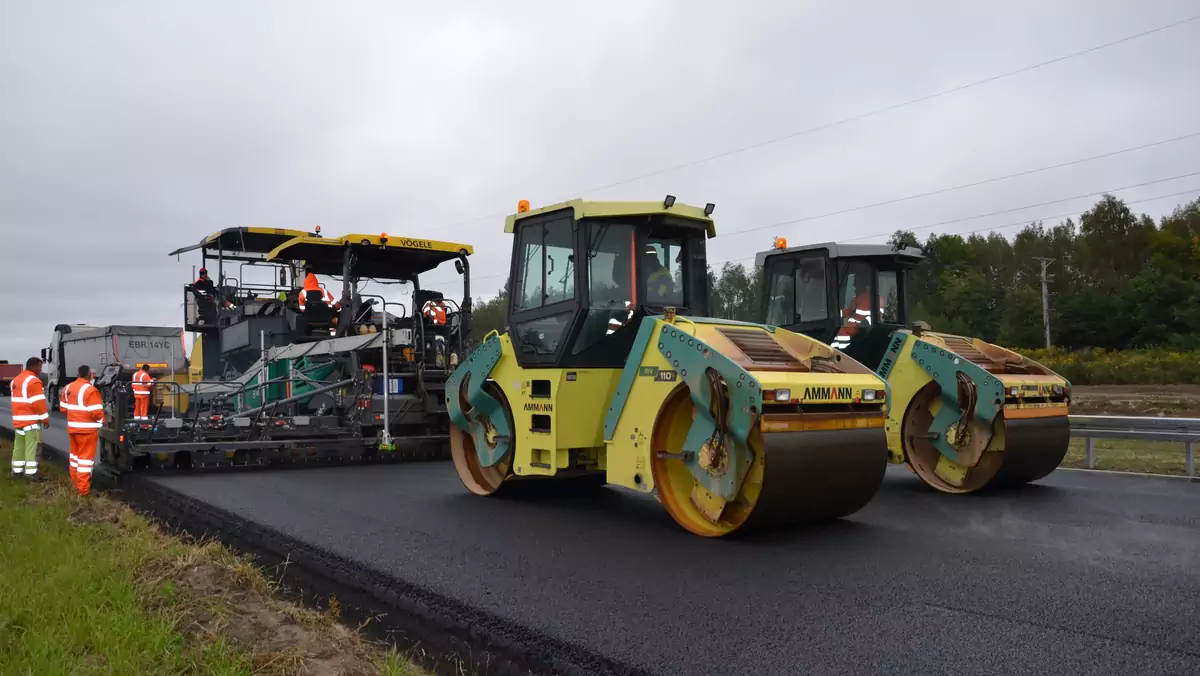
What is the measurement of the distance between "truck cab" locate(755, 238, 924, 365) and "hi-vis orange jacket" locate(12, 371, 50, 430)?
739 cm

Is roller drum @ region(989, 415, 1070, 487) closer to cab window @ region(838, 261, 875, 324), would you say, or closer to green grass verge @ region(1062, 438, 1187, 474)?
cab window @ region(838, 261, 875, 324)

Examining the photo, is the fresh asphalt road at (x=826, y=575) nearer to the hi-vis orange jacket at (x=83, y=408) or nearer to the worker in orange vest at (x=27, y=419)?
the hi-vis orange jacket at (x=83, y=408)

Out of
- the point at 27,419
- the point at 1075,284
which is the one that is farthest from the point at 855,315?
the point at 1075,284

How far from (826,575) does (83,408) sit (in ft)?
23.9

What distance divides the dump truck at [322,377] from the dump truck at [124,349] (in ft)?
30.4

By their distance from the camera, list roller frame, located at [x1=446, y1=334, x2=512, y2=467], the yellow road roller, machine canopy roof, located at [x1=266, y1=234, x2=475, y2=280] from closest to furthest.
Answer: the yellow road roller < roller frame, located at [x1=446, y1=334, x2=512, y2=467] < machine canopy roof, located at [x1=266, y1=234, x2=475, y2=280]

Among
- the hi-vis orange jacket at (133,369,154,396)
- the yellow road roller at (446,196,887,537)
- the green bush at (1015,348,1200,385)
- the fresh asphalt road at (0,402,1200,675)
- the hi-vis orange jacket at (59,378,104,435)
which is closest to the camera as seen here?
the fresh asphalt road at (0,402,1200,675)

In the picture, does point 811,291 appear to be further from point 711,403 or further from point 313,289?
point 313,289

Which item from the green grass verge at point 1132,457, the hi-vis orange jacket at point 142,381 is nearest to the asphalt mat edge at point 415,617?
the green grass verge at point 1132,457

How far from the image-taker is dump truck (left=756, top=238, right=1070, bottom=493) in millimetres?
7070

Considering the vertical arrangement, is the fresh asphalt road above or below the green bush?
below

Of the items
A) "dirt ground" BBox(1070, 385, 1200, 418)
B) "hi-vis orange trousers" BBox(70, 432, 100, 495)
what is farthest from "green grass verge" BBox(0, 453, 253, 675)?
"dirt ground" BBox(1070, 385, 1200, 418)

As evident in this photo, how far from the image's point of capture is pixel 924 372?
24.5 feet

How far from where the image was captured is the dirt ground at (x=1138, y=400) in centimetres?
1667
